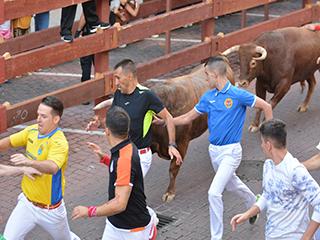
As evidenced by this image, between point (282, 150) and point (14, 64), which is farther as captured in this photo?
point (14, 64)

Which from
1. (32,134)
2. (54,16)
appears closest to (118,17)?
(54,16)

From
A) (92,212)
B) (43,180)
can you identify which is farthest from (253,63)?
(92,212)

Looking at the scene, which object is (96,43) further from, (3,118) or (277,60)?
(277,60)

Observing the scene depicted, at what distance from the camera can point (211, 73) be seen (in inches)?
346

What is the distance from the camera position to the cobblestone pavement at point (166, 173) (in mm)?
9469

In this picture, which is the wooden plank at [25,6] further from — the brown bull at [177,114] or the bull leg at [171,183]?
the bull leg at [171,183]

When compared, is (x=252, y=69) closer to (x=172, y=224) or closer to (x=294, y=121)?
(x=294, y=121)

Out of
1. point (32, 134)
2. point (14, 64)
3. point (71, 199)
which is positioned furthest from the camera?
point (14, 64)

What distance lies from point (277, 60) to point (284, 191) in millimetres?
5817

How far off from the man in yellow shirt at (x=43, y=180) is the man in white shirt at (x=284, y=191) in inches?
69.7

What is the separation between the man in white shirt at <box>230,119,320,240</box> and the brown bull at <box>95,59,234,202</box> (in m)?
3.12

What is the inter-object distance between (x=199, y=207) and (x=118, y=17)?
582 cm

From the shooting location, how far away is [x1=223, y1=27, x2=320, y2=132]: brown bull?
39.6ft

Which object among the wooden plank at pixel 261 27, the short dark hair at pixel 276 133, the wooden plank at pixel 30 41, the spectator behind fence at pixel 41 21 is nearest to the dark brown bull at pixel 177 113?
the short dark hair at pixel 276 133
